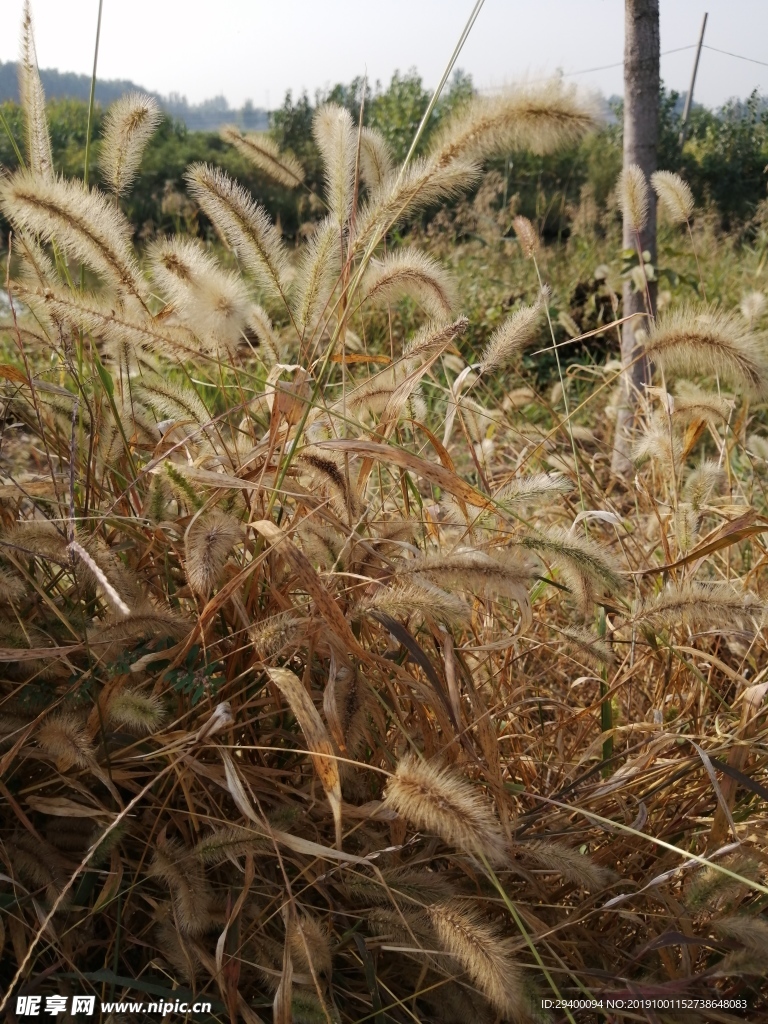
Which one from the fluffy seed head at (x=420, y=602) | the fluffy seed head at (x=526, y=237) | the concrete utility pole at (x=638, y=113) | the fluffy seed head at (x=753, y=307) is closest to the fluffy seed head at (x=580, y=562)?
the fluffy seed head at (x=420, y=602)

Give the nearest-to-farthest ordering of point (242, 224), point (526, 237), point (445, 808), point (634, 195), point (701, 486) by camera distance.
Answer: point (445, 808) → point (242, 224) → point (701, 486) → point (526, 237) → point (634, 195)

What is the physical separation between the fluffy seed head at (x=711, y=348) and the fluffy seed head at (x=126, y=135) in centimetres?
102

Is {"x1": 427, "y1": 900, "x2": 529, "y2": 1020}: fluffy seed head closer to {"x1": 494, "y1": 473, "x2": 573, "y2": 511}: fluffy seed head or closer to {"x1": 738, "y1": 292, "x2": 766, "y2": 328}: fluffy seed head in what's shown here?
{"x1": 494, "y1": 473, "x2": 573, "y2": 511}: fluffy seed head

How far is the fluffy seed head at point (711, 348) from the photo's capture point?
1.61m

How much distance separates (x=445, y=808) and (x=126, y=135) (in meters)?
1.34

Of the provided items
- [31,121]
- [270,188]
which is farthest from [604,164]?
[31,121]

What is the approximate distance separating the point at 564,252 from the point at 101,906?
25.0 feet

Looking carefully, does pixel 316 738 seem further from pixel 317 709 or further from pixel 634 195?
pixel 634 195

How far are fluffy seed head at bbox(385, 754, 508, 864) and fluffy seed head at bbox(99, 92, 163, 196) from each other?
1.18 meters

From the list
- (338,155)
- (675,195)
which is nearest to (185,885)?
(338,155)

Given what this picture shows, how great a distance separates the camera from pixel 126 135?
1.65 meters

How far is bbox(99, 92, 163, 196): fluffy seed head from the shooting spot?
64.0 inches

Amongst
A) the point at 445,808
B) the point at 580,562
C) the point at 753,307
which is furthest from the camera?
the point at 753,307

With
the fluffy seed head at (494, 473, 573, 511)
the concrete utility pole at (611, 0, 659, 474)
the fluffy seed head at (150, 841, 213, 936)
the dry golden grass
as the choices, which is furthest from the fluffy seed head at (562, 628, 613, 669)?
the concrete utility pole at (611, 0, 659, 474)
